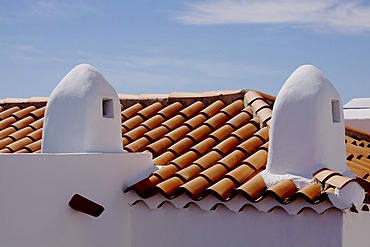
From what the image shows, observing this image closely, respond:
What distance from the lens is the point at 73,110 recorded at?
30.6 feet

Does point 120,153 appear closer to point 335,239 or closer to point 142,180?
point 142,180

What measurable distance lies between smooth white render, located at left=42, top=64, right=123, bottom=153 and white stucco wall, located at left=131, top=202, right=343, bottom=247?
3.71 feet

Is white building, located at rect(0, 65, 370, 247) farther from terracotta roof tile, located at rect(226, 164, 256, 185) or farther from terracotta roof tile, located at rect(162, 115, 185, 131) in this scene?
terracotta roof tile, located at rect(162, 115, 185, 131)

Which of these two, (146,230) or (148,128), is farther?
(148,128)

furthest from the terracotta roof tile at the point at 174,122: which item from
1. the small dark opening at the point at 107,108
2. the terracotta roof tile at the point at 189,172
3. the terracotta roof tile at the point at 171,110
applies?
the terracotta roof tile at the point at 189,172

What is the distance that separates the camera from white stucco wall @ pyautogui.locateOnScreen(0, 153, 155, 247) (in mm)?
7695

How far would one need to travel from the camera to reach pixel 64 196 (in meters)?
8.32

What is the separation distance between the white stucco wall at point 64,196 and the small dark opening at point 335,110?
2.72 metres

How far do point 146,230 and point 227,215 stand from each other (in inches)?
51.6

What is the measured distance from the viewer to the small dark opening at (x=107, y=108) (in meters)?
9.74

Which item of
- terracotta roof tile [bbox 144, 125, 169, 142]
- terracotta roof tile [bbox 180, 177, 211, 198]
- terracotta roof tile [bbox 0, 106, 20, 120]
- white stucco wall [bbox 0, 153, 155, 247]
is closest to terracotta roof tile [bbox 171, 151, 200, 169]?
white stucco wall [bbox 0, 153, 155, 247]

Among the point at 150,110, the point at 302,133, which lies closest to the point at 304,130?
the point at 302,133

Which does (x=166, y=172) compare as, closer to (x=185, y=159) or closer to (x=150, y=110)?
(x=185, y=159)

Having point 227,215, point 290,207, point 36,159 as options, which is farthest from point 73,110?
point 290,207
